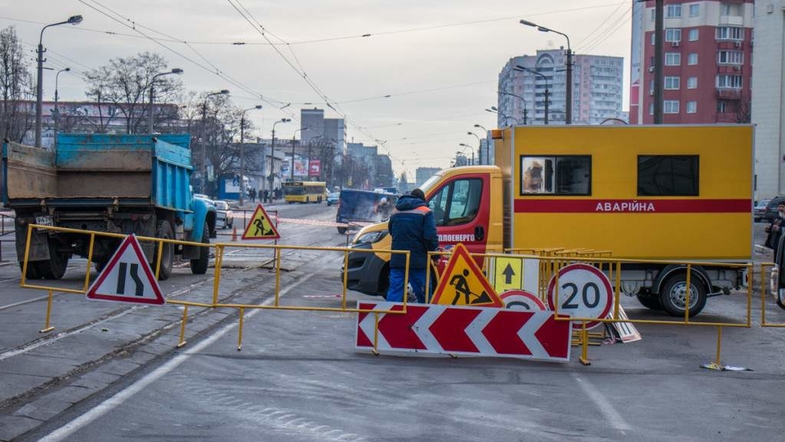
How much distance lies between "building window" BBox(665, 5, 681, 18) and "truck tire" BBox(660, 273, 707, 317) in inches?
3558

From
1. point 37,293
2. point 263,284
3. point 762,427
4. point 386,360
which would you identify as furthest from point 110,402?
point 263,284

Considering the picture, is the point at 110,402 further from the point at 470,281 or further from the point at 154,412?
the point at 470,281

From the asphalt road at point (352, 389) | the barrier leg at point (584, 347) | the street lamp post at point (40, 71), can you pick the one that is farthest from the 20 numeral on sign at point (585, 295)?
the street lamp post at point (40, 71)

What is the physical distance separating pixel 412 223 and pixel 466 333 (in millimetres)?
1912

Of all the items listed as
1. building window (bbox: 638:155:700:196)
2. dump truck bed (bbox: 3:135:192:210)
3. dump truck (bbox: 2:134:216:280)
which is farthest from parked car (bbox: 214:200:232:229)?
building window (bbox: 638:155:700:196)

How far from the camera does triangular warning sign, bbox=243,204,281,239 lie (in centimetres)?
2172

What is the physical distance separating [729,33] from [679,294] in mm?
91359

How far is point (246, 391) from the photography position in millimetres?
8555

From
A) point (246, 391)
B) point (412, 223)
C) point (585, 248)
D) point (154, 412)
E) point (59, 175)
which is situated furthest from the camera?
point (59, 175)

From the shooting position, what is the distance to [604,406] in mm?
8312

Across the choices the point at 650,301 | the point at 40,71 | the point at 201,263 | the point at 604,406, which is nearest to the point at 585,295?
the point at 604,406

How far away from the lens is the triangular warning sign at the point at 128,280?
1056 centimetres

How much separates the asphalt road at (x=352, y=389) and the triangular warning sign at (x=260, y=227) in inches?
A: 331

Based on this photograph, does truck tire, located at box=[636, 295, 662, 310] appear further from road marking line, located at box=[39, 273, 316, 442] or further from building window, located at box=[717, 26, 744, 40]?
building window, located at box=[717, 26, 744, 40]
